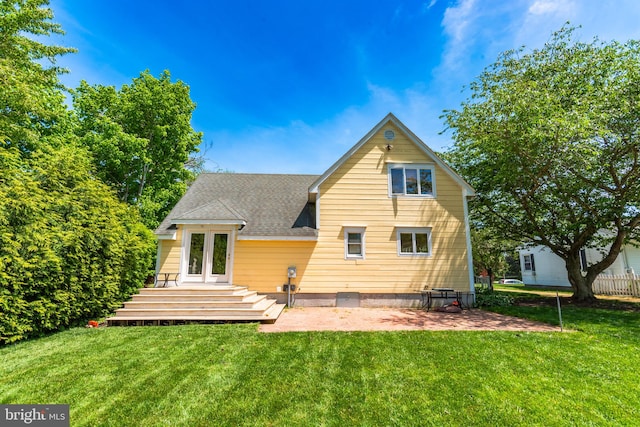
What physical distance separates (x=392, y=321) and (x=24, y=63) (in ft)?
65.9

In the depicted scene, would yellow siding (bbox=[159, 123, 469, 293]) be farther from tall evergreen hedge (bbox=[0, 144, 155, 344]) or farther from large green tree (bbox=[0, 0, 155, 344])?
tall evergreen hedge (bbox=[0, 144, 155, 344])

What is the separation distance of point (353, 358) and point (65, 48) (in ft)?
63.5

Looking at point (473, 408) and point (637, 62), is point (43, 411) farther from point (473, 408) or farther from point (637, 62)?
point (637, 62)

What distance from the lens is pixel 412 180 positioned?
1149 centimetres

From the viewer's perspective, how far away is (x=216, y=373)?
14.2 ft

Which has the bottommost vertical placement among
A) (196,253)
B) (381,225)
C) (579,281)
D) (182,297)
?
(182,297)

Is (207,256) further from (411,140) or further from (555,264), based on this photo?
(555,264)

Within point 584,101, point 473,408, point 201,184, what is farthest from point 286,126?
point 473,408

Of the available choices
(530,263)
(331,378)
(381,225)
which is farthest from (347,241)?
(530,263)

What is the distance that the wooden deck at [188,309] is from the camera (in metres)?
7.58

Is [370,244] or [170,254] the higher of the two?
[370,244]

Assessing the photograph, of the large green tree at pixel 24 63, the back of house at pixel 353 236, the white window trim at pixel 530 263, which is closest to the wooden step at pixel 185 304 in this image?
the back of house at pixel 353 236

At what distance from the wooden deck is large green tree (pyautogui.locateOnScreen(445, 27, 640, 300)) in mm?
11239

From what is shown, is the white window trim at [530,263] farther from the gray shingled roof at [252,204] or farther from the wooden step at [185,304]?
the wooden step at [185,304]
